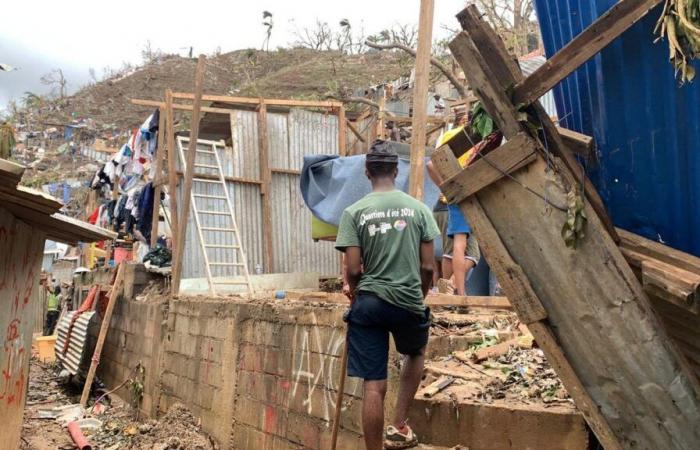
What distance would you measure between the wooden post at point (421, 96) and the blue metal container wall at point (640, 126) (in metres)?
2.21

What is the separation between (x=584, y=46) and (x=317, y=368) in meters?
3.76

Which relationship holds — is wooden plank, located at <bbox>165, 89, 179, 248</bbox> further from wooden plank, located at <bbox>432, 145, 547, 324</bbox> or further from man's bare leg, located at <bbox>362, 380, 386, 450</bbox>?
wooden plank, located at <bbox>432, 145, 547, 324</bbox>

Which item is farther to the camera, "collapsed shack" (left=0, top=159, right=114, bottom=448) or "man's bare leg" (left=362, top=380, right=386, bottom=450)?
"collapsed shack" (left=0, top=159, right=114, bottom=448)

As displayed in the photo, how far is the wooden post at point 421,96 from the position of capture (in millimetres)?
5027

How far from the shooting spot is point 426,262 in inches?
151

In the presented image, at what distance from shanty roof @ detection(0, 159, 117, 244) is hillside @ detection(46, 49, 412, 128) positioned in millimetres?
21863

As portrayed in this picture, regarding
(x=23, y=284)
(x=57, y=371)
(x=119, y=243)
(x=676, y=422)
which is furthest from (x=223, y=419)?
(x=57, y=371)

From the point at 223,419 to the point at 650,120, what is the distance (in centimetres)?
568

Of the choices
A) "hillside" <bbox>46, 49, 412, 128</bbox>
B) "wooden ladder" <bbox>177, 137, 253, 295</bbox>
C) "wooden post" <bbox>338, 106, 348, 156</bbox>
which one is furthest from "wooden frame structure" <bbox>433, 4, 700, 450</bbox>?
"hillside" <bbox>46, 49, 412, 128</bbox>

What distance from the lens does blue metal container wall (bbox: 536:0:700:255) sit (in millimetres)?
2465

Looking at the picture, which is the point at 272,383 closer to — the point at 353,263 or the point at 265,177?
the point at 353,263

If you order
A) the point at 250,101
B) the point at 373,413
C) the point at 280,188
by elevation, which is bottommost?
the point at 373,413

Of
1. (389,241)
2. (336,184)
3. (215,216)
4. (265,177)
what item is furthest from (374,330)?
(265,177)

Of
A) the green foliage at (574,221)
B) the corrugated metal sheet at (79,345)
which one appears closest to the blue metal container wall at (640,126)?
the green foliage at (574,221)
